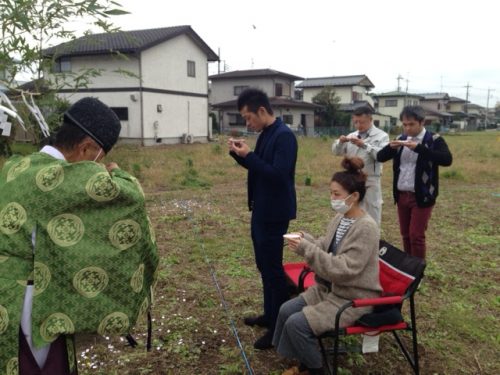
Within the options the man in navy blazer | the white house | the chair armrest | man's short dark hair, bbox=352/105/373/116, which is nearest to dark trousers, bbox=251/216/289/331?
the man in navy blazer

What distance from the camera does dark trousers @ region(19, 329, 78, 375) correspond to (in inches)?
61.7

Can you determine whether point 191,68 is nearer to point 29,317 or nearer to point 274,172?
point 274,172

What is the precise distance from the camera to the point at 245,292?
14.1ft

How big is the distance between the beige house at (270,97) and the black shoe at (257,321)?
28.3 meters

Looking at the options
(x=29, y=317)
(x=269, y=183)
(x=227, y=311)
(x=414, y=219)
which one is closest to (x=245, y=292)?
(x=227, y=311)

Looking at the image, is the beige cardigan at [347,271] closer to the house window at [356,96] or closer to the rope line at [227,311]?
the rope line at [227,311]

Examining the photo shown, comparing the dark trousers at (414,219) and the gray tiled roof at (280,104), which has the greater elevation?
the gray tiled roof at (280,104)

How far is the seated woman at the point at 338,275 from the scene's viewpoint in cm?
262

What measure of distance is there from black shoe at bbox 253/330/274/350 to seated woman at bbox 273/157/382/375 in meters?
0.38

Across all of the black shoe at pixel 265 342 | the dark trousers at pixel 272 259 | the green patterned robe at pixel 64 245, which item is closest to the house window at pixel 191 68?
the dark trousers at pixel 272 259

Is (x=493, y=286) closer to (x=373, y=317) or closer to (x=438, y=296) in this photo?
(x=438, y=296)

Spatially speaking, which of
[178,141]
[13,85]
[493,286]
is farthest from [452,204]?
[178,141]

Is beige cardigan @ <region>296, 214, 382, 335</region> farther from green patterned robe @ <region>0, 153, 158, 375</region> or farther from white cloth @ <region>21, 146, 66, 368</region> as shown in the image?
white cloth @ <region>21, 146, 66, 368</region>

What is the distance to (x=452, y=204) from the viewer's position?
8656 mm
